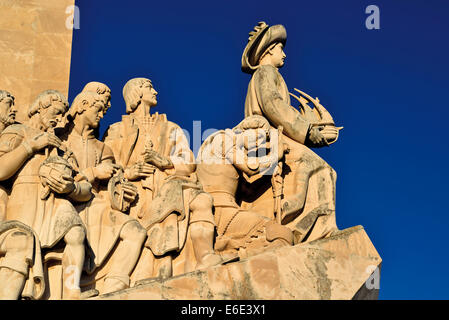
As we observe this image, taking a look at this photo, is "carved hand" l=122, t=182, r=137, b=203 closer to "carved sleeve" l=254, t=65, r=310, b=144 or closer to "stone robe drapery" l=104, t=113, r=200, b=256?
"stone robe drapery" l=104, t=113, r=200, b=256

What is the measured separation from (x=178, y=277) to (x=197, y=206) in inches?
57.0

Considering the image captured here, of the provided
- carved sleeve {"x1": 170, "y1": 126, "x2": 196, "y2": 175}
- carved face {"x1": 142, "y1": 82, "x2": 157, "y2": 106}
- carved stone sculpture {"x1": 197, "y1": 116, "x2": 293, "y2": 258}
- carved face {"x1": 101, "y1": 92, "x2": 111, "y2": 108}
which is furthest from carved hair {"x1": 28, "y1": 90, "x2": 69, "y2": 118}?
carved stone sculpture {"x1": 197, "y1": 116, "x2": 293, "y2": 258}

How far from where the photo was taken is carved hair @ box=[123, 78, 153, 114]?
44.5ft


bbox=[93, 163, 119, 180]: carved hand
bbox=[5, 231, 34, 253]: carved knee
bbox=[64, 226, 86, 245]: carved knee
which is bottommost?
bbox=[5, 231, 34, 253]: carved knee

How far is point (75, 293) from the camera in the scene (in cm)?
1110

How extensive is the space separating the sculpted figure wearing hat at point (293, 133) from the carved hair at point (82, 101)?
2.13 metres

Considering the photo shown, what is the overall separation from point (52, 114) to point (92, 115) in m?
0.60

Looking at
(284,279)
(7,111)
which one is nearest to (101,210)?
(7,111)

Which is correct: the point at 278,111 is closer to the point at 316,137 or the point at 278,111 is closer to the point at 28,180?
the point at 316,137

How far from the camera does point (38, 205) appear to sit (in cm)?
1154

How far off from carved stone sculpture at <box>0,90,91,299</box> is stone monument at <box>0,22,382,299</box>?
0.04 ft

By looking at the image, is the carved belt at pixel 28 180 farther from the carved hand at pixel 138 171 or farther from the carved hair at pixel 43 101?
the carved hand at pixel 138 171
